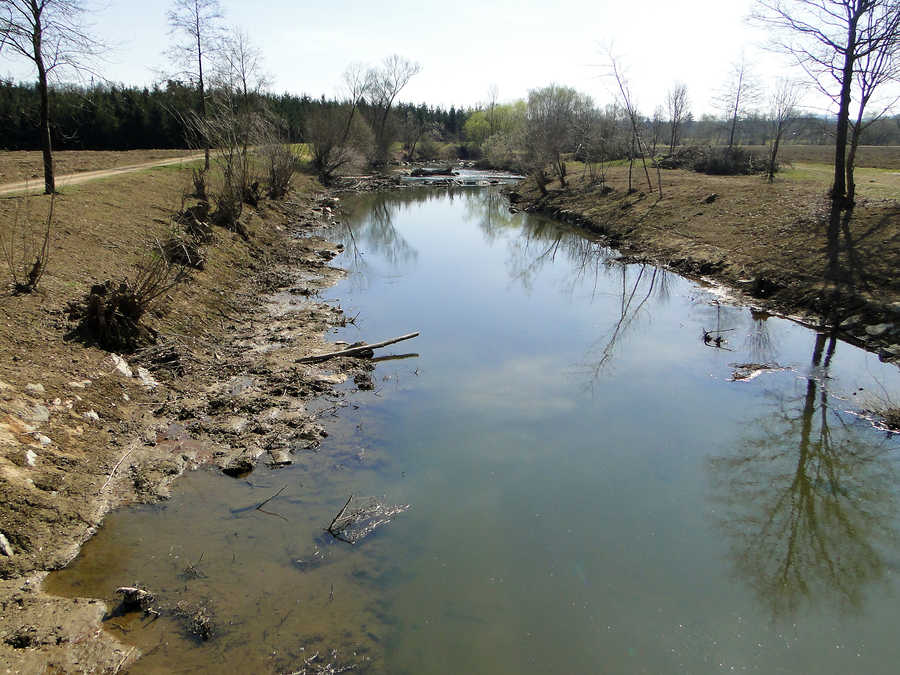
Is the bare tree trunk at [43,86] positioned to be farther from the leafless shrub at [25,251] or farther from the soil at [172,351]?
the leafless shrub at [25,251]

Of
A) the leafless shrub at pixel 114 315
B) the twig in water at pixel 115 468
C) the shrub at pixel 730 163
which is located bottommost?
the twig in water at pixel 115 468

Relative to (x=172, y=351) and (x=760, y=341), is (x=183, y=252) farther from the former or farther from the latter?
(x=760, y=341)

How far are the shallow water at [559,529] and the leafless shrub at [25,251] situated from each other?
15.2ft

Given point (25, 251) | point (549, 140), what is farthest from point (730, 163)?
point (25, 251)

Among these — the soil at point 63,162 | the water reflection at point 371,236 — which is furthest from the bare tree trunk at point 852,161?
the soil at point 63,162

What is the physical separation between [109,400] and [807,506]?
9.16 meters

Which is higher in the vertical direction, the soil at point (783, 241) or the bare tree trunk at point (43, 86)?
the bare tree trunk at point (43, 86)

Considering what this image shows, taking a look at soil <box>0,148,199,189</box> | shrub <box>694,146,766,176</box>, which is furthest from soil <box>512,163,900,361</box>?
soil <box>0,148,199,189</box>

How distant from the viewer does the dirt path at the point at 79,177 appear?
14.7m

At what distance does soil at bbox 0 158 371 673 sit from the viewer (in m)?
4.77

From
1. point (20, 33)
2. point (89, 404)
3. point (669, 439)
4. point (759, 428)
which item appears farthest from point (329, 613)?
point (20, 33)

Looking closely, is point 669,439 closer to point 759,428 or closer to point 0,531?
point 759,428

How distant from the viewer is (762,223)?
1822 centimetres

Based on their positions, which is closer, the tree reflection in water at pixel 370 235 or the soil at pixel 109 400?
the soil at pixel 109 400
